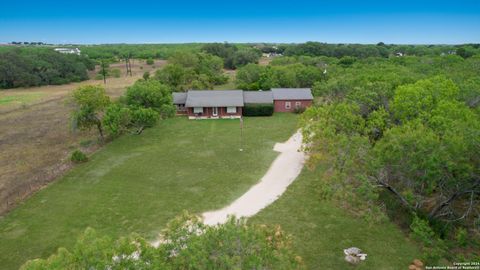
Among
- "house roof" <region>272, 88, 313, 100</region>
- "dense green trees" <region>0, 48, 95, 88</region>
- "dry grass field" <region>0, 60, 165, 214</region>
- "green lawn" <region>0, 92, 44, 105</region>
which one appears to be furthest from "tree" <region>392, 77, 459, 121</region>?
"dense green trees" <region>0, 48, 95, 88</region>

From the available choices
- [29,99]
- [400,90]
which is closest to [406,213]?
[400,90]

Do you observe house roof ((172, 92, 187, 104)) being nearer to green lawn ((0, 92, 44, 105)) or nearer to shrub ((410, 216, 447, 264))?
green lawn ((0, 92, 44, 105))

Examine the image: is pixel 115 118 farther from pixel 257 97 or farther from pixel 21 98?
pixel 21 98

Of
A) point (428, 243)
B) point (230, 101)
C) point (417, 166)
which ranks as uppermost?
point (230, 101)

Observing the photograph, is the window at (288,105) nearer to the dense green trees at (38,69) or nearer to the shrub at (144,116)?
the shrub at (144,116)

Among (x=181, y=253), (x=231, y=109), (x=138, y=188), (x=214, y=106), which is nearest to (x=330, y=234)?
(x=181, y=253)

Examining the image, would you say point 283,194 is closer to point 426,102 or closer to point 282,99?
point 426,102
